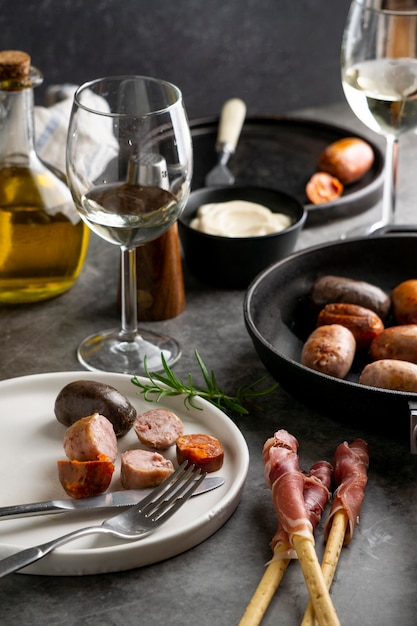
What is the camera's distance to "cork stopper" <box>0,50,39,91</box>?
4.43ft

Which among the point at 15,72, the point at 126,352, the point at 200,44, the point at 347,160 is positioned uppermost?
the point at 15,72

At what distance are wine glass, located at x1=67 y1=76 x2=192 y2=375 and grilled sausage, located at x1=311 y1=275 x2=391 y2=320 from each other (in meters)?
0.27

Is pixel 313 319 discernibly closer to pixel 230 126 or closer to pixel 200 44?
pixel 230 126

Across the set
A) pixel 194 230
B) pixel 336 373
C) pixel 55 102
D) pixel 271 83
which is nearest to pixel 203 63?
pixel 271 83

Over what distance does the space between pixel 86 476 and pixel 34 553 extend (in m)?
0.13

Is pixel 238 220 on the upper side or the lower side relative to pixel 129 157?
lower

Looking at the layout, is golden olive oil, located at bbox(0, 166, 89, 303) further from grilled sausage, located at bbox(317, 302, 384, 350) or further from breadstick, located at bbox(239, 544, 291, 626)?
breadstick, located at bbox(239, 544, 291, 626)

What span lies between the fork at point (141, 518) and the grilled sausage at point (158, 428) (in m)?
0.07

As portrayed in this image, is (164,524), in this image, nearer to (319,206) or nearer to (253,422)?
(253,422)

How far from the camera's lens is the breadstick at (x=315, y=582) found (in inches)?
33.3

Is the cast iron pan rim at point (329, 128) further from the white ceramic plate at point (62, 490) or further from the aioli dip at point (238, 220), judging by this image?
the white ceramic plate at point (62, 490)

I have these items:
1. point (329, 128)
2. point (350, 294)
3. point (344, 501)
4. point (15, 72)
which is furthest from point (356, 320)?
point (329, 128)

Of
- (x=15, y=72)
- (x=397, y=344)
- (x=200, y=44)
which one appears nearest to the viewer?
(x=397, y=344)

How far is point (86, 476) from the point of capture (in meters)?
1.01
